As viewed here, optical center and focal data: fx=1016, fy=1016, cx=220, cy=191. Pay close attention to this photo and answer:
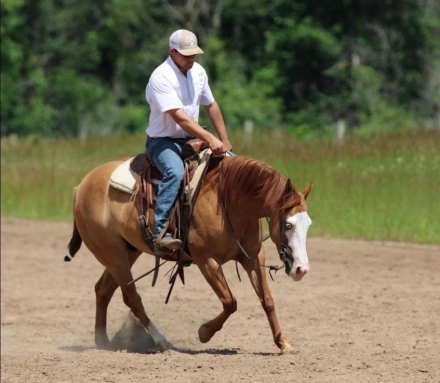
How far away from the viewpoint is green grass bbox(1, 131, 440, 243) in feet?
45.4

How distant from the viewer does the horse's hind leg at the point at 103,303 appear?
9453 mm

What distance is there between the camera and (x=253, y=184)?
7840 mm

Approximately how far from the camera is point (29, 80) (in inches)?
1585

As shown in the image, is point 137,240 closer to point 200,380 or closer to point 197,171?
point 197,171

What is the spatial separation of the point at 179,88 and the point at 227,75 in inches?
1169

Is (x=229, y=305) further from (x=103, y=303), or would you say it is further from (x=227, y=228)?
(x=103, y=303)

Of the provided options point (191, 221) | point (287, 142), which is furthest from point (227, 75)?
point (191, 221)

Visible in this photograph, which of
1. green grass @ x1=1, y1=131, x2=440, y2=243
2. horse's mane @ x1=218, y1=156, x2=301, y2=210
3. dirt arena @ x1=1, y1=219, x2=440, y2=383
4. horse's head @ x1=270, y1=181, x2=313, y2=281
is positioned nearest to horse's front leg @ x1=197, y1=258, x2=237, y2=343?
dirt arena @ x1=1, y1=219, x2=440, y2=383

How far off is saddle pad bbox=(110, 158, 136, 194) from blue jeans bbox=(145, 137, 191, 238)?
0.43 meters

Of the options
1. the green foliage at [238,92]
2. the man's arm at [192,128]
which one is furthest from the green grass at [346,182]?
the green foliage at [238,92]

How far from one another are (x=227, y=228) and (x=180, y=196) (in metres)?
0.51

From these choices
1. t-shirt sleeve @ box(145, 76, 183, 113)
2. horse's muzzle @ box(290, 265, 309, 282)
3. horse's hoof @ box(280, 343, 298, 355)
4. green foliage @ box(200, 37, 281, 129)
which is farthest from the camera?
green foliage @ box(200, 37, 281, 129)

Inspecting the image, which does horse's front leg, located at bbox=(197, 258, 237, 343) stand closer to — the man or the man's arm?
the man

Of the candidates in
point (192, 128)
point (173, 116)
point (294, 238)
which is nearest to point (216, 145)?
point (192, 128)
